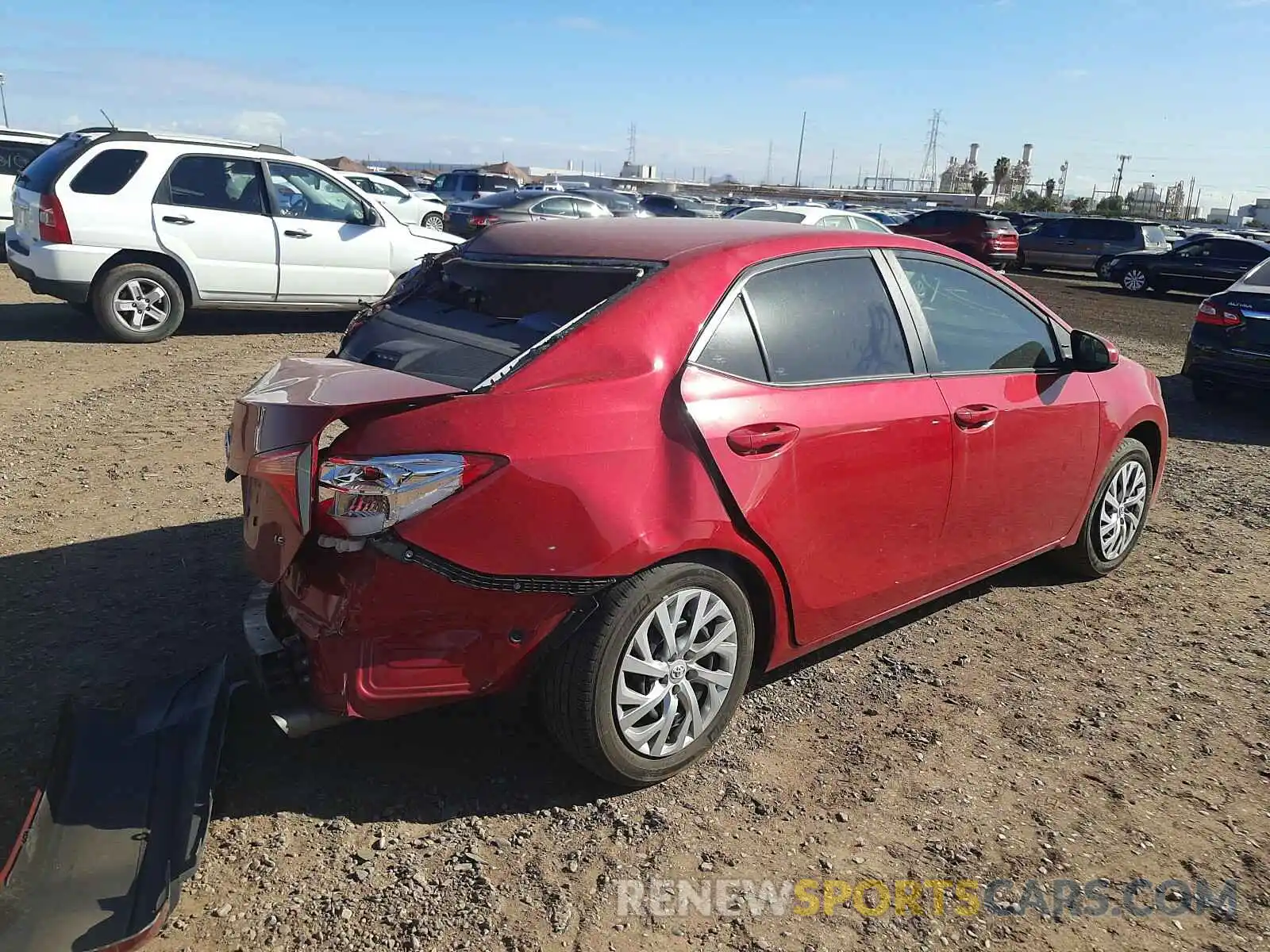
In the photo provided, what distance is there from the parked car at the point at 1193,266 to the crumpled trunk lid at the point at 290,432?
22.5 meters

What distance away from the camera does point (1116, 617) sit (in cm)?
456

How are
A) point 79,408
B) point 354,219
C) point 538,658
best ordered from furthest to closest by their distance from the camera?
point 354,219 → point 79,408 → point 538,658

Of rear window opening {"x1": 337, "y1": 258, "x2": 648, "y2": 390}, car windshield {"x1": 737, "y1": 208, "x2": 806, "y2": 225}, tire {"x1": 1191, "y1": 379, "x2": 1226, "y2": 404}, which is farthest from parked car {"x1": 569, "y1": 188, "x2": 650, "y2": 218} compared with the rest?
rear window opening {"x1": 337, "y1": 258, "x2": 648, "y2": 390}

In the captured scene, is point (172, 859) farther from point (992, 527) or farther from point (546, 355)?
point (992, 527)

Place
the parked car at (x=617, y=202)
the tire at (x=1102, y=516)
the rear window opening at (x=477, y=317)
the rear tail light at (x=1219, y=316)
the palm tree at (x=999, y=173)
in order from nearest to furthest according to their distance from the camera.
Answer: the rear window opening at (x=477, y=317) → the tire at (x=1102, y=516) → the rear tail light at (x=1219, y=316) → the parked car at (x=617, y=202) → the palm tree at (x=999, y=173)

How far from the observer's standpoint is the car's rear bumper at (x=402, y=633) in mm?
2699

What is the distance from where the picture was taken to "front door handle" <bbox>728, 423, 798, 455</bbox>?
307 centimetres

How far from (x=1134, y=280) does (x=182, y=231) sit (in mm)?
20977

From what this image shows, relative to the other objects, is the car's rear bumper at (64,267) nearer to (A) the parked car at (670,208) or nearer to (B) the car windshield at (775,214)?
(B) the car windshield at (775,214)

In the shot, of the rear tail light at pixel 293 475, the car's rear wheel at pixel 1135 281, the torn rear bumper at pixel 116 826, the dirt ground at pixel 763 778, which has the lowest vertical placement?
the car's rear wheel at pixel 1135 281

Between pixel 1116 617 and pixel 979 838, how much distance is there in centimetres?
203

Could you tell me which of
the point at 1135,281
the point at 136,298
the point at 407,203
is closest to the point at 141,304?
the point at 136,298

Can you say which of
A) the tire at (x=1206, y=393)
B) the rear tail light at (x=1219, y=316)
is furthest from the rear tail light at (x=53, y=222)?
the tire at (x=1206, y=393)

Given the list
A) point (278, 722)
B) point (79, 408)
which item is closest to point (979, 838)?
point (278, 722)
